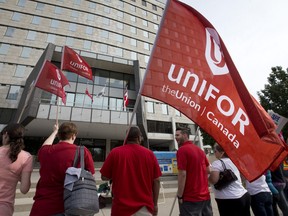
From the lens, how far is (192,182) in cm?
280

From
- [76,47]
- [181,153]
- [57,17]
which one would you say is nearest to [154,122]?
[76,47]

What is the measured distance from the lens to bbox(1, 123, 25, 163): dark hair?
2135 millimetres

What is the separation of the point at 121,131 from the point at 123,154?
18.5 m

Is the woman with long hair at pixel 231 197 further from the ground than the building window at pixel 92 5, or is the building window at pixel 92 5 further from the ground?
the building window at pixel 92 5

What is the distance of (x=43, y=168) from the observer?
6.96 ft

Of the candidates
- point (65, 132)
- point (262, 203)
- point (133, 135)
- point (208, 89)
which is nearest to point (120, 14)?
point (208, 89)

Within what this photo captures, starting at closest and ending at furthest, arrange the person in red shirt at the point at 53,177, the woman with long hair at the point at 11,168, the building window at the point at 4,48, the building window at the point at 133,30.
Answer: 1. the person in red shirt at the point at 53,177
2. the woman with long hair at the point at 11,168
3. the building window at the point at 4,48
4. the building window at the point at 133,30

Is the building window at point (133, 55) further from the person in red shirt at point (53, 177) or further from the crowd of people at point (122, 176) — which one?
the person in red shirt at point (53, 177)

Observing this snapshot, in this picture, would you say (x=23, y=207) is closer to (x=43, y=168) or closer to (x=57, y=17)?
(x=43, y=168)

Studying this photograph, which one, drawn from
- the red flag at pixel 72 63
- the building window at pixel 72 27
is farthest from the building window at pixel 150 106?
the red flag at pixel 72 63

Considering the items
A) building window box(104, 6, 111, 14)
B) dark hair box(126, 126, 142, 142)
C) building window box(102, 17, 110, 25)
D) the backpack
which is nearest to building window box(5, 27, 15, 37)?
building window box(102, 17, 110, 25)

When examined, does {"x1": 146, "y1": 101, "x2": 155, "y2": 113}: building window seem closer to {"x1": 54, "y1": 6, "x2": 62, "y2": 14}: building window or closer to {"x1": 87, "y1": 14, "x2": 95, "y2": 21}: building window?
{"x1": 87, "y1": 14, "x2": 95, "y2": 21}: building window

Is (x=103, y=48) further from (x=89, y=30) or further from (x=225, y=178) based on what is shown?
(x=225, y=178)

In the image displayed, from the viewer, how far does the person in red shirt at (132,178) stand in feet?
7.16
